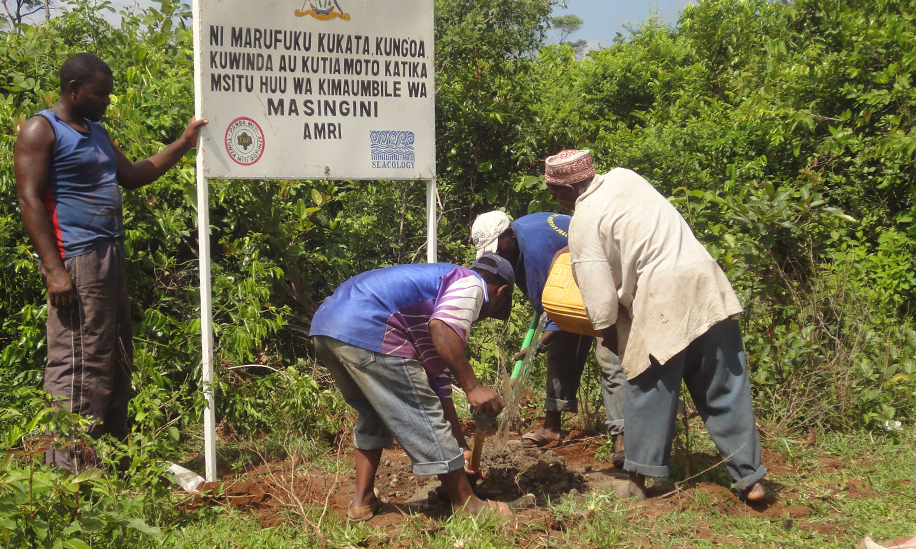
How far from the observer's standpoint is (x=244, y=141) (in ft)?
12.7

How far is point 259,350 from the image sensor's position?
16.9 ft

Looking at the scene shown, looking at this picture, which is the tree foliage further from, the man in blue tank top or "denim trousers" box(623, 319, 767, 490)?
"denim trousers" box(623, 319, 767, 490)

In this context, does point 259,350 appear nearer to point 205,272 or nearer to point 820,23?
point 205,272

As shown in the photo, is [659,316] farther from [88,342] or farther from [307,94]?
[88,342]

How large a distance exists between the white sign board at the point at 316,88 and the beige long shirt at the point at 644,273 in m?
1.24

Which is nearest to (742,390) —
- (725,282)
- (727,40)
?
(725,282)

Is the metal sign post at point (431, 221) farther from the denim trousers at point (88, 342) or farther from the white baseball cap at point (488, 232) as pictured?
the denim trousers at point (88, 342)

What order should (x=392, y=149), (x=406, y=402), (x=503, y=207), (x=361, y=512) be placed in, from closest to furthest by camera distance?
(x=406, y=402)
(x=361, y=512)
(x=392, y=149)
(x=503, y=207)

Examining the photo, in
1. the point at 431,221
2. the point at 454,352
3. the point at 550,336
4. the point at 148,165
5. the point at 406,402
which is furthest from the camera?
the point at 550,336

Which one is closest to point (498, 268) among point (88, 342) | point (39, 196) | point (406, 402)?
point (406, 402)

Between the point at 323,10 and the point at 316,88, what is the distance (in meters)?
0.41

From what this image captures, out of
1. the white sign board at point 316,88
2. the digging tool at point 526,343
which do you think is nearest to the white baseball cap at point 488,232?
the white sign board at point 316,88

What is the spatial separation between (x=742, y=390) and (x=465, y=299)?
1401mm

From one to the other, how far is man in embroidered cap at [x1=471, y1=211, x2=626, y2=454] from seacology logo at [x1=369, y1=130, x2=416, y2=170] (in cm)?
52
